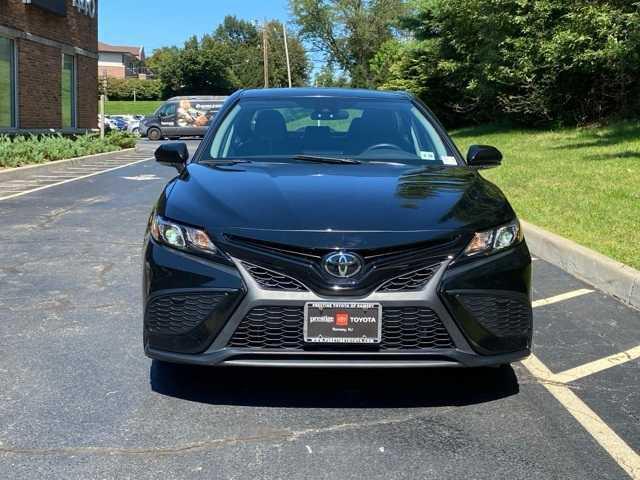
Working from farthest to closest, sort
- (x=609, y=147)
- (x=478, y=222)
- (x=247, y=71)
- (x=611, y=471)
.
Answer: (x=247, y=71)
(x=609, y=147)
(x=478, y=222)
(x=611, y=471)

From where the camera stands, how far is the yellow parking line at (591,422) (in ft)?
10.5

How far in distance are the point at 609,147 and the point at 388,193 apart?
13.1 meters

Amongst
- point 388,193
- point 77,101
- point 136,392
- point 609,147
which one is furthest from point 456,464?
point 77,101

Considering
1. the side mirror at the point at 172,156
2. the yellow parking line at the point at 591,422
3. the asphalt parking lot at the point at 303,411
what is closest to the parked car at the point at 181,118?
the asphalt parking lot at the point at 303,411

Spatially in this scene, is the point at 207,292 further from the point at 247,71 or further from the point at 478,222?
the point at 247,71

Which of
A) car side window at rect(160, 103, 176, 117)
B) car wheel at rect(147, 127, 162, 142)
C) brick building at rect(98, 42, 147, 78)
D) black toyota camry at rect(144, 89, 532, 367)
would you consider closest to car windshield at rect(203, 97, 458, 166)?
black toyota camry at rect(144, 89, 532, 367)

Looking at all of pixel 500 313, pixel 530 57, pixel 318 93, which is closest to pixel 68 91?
pixel 530 57

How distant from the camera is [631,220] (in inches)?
319

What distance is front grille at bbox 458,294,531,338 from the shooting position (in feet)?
11.2

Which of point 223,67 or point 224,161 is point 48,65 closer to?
point 224,161

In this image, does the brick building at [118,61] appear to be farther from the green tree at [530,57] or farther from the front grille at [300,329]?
the front grille at [300,329]

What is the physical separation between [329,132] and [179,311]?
6.38 feet

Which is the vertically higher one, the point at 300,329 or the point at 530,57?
the point at 530,57

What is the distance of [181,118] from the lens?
4075 centimetres
